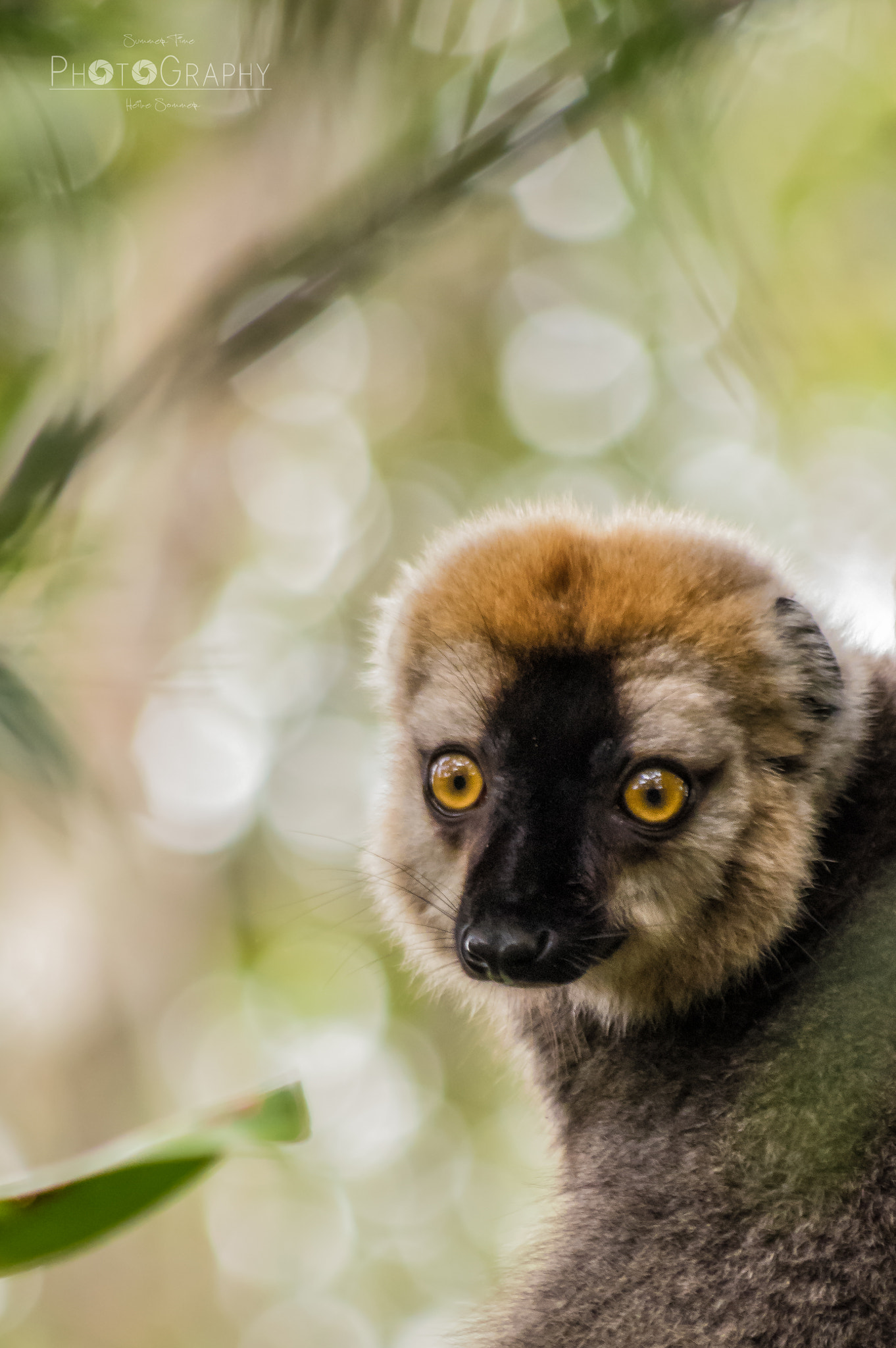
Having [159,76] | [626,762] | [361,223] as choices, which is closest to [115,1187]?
[361,223]

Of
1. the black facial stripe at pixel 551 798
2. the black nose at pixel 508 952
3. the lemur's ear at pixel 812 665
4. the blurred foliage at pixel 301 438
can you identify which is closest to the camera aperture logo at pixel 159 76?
the blurred foliage at pixel 301 438

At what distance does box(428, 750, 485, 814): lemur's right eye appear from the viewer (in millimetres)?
3191

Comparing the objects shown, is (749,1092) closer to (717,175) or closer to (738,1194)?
(738,1194)

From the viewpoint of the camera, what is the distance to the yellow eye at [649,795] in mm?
2955

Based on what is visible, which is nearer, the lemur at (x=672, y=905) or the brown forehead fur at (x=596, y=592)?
the lemur at (x=672, y=905)

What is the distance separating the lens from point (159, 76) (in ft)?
5.76

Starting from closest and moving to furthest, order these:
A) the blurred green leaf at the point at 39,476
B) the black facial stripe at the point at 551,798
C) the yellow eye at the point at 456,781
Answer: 1. the blurred green leaf at the point at 39,476
2. the black facial stripe at the point at 551,798
3. the yellow eye at the point at 456,781

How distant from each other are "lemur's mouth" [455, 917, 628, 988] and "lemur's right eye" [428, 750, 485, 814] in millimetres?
511

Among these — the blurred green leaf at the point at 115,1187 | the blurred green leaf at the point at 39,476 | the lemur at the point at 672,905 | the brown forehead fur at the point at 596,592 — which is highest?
the blurred green leaf at the point at 39,476

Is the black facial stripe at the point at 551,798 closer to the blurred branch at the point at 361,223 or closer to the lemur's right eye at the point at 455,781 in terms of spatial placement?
the lemur's right eye at the point at 455,781

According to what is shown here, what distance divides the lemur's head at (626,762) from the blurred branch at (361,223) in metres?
1.69

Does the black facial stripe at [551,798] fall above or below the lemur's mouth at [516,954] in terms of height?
above

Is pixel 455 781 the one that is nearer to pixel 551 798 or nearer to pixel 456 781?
pixel 456 781

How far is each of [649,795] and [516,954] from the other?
1.85 ft
